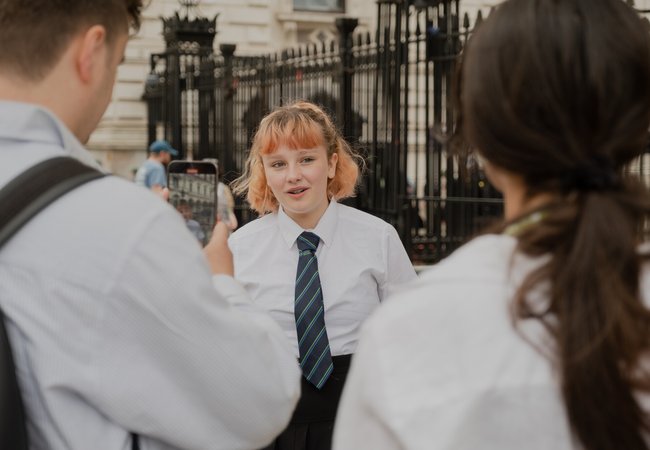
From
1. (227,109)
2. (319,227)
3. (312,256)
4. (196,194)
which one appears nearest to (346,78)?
(227,109)

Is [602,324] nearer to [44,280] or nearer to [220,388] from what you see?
[220,388]

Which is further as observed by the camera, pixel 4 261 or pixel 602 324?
pixel 4 261

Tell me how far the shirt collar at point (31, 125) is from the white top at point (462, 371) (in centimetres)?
76

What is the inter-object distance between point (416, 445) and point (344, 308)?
240 cm

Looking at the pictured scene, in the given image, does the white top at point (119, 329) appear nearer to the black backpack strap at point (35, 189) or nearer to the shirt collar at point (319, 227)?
the black backpack strap at point (35, 189)

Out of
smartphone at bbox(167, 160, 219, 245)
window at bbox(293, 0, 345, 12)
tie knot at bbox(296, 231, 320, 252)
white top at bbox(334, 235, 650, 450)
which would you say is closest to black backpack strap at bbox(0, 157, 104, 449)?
smartphone at bbox(167, 160, 219, 245)

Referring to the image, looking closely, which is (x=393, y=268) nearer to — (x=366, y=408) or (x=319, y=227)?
(x=319, y=227)

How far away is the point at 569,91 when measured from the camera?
5.09ft

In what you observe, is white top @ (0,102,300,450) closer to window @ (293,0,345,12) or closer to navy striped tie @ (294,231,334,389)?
navy striped tie @ (294,231,334,389)

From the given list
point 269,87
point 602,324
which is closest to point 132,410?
point 602,324

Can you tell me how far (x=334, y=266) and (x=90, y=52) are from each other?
2.06 meters

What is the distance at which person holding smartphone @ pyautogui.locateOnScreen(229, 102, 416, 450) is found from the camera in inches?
150

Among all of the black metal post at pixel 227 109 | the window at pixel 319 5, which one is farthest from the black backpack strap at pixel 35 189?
the window at pixel 319 5

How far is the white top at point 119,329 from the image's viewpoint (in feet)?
6.03
